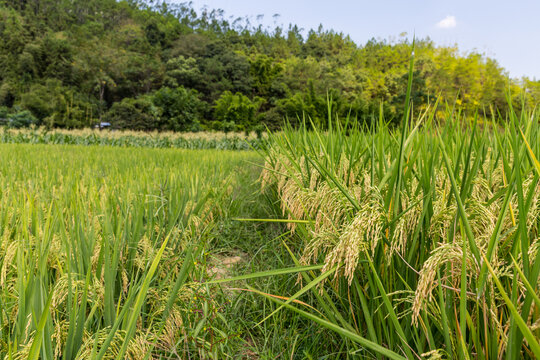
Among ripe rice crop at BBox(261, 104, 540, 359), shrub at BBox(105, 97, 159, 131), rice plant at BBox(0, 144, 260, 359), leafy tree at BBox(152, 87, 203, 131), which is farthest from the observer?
leafy tree at BBox(152, 87, 203, 131)

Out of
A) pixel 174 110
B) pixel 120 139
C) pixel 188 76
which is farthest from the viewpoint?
pixel 188 76

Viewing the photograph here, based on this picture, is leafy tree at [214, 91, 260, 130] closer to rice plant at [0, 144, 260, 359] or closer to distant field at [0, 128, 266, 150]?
distant field at [0, 128, 266, 150]

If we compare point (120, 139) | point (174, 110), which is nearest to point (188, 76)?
point (174, 110)

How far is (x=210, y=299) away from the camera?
4.31 feet

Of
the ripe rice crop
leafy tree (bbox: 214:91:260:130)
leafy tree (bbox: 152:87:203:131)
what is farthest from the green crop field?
leafy tree (bbox: 214:91:260:130)

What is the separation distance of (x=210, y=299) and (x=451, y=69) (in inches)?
1372

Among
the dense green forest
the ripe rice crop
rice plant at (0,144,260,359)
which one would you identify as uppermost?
the dense green forest

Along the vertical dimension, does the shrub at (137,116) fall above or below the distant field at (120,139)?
above

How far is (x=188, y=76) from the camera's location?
35469mm

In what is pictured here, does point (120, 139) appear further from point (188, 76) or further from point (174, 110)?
point (188, 76)

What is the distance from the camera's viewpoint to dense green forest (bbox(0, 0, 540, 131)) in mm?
25391

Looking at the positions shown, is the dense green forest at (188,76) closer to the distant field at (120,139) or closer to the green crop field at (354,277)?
the distant field at (120,139)

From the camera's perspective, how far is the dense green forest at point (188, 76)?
25.4 m

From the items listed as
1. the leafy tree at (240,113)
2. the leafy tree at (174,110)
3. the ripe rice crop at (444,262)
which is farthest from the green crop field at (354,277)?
the leafy tree at (240,113)
